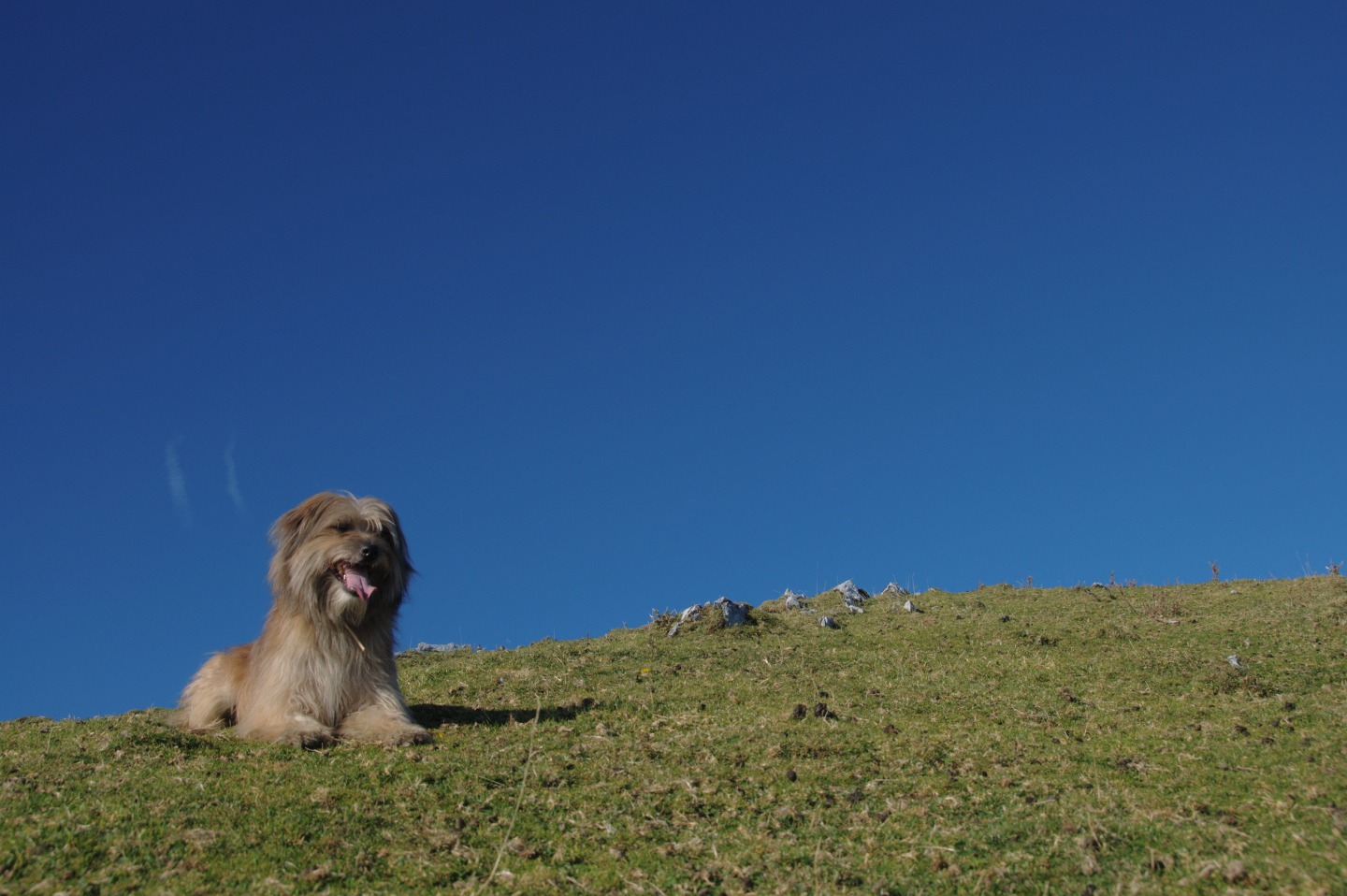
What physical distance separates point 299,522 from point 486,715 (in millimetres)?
3102

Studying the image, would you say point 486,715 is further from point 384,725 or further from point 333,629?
point 333,629

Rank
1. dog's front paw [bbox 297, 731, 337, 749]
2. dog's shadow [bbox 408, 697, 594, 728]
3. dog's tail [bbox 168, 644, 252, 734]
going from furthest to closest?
1. dog's shadow [bbox 408, 697, 594, 728]
2. dog's tail [bbox 168, 644, 252, 734]
3. dog's front paw [bbox 297, 731, 337, 749]

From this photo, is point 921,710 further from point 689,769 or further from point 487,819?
point 487,819

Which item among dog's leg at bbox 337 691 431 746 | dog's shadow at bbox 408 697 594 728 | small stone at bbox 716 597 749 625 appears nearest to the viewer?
dog's leg at bbox 337 691 431 746

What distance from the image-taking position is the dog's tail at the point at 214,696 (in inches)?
438

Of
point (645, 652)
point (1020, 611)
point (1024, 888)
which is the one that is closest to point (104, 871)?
point (1024, 888)

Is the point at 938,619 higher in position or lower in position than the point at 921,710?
higher

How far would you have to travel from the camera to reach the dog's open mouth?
33.1ft

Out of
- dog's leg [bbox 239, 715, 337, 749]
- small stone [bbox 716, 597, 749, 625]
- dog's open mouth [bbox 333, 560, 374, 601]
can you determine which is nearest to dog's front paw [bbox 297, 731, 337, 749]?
dog's leg [bbox 239, 715, 337, 749]

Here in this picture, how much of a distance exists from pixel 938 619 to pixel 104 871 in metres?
15.4

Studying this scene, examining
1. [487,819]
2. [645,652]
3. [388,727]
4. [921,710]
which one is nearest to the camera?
[487,819]

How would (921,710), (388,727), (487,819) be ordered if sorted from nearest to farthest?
(487,819) < (388,727) < (921,710)

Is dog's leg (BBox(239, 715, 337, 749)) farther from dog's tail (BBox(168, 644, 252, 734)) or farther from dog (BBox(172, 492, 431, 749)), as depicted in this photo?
dog's tail (BBox(168, 644, 252, 734))

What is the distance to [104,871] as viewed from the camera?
19.5ft
